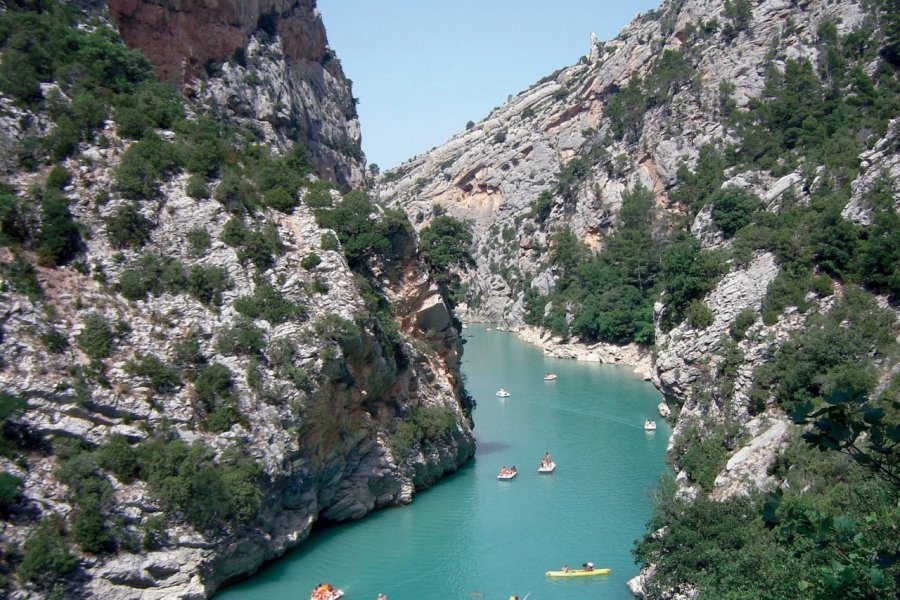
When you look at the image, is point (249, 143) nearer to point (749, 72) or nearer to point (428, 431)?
point (428, 431)

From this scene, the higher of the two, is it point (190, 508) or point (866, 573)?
point (866, 573)

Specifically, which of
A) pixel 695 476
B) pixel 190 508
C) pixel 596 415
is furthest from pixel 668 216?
pixel 190 508

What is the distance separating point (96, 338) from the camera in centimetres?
1902

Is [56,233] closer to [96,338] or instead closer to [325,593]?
[96,338]

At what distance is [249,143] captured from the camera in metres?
29.5

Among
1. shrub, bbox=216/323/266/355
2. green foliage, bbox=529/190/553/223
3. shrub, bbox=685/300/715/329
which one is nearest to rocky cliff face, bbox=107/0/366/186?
shrub, bbox=216/323/266/355

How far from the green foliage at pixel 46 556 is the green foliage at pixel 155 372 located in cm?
419

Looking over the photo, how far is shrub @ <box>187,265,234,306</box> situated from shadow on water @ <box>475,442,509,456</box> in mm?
12966

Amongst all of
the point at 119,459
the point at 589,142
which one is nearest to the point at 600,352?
the point at 589,142

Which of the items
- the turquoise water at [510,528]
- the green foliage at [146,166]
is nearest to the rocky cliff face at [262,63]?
the green foliage at [146,166]

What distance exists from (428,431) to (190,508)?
32.0 feet

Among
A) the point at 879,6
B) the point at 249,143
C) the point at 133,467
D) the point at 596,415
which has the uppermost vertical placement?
the point at 879,6

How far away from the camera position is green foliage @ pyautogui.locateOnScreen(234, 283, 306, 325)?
21781mm

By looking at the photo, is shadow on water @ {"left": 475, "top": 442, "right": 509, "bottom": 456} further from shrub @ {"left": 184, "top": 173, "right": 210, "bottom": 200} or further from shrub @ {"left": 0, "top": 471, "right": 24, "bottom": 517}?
shrub @ {"left": 0, "top": 471, "right": 24, "bottom": 517}
